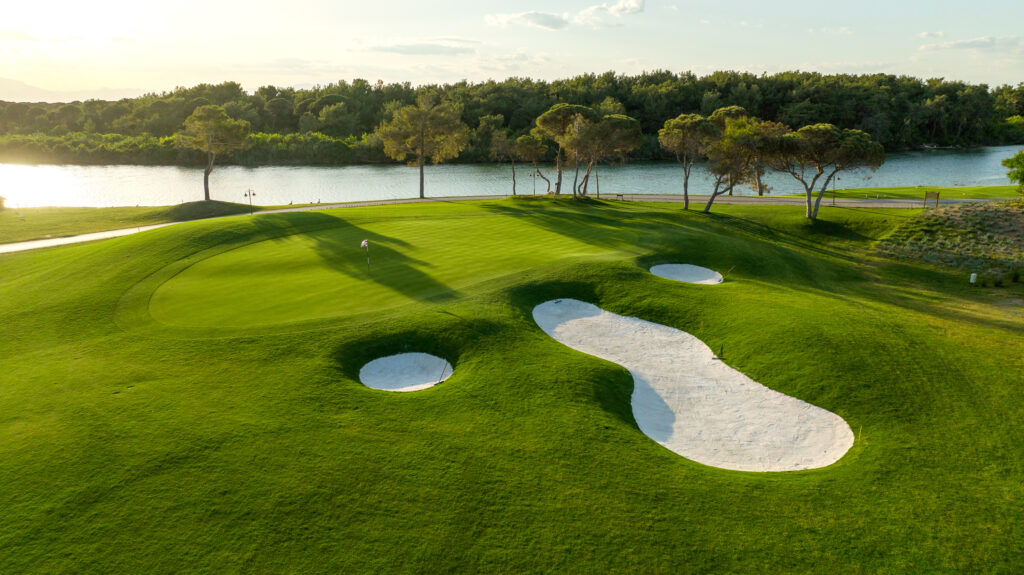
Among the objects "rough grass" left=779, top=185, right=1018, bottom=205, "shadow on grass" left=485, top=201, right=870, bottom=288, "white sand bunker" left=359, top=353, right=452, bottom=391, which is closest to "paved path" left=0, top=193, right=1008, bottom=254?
"rough grass" left=779, top=185, right=1018, bottom=205

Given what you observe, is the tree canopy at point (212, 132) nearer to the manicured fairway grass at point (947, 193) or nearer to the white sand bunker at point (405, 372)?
the white sand bunker at point (405, 372)

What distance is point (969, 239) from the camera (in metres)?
40.9

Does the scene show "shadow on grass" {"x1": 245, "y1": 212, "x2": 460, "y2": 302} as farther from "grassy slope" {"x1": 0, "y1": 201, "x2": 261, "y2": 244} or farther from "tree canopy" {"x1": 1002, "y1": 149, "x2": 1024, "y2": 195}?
"tree canopy" {"x1": 1002, "y1": 149, "x2": 1024, "y2": 195}

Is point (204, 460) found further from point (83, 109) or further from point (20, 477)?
point (83, 109)

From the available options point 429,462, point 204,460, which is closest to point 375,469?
point 429,462

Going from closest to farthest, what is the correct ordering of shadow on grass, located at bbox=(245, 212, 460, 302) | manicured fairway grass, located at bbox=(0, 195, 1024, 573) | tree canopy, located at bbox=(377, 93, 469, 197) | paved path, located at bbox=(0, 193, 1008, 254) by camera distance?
manicured fairway grass, located at bbox=(0, 195, 1024, 573), shadow on grass, located at bbox=(245, 212, 460, 302), paved path, located at bbox=(0, 193, 1008, 254), tree canopy, located at bbox=(377, 93, 469, 197)

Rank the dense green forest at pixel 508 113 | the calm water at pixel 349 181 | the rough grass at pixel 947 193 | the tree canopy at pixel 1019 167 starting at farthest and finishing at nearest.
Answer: the dense green forest at pixel 508 113, the calm water at pixel 349 181, the rough grass at pixel 947 193, the tree canopy at pixel 1019 167

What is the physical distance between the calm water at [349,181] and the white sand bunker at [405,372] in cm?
6160

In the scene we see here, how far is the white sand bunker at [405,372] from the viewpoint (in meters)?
17.1

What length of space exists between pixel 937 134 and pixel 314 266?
169097 millimetres

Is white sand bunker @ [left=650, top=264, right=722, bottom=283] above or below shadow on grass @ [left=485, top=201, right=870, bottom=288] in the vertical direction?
below

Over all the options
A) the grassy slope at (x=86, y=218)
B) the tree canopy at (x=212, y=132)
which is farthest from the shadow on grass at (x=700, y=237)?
the tree canopy at (x=212, y=132)

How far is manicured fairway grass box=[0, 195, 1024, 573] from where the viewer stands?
10461 millimetres

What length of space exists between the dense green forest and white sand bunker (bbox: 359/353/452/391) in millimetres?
102648
